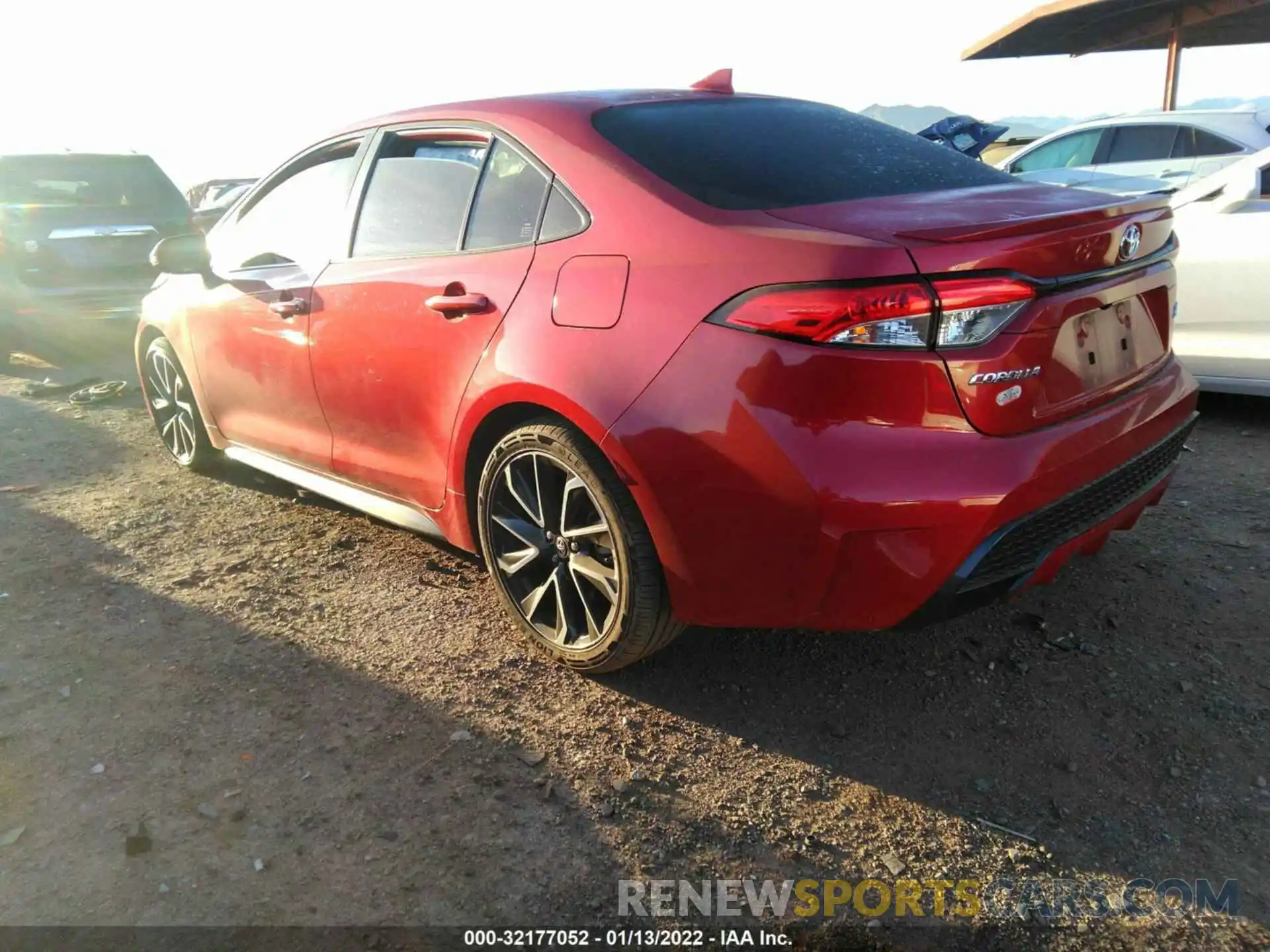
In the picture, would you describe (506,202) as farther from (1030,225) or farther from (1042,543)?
(1042,543)

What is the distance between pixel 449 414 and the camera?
2908mm

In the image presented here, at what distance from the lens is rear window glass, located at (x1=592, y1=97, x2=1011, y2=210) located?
247 cm

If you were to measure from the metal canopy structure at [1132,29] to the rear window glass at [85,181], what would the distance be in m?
13.4

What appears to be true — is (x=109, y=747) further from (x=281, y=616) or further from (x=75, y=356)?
(x=75, y=356)

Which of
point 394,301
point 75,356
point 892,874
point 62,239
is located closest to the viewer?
point 892,874

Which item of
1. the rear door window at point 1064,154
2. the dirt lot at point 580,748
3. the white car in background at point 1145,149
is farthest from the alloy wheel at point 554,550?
the rear door window at point 1064,154

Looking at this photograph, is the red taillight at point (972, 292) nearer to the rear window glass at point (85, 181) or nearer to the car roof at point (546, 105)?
the car roof at point (546, 105)

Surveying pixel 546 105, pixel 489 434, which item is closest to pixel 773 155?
pixel 546 105

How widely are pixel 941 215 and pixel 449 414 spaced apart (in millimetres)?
1521

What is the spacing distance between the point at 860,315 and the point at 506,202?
50.2 inches

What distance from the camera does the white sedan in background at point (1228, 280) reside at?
180 inches

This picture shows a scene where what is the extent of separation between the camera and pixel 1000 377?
2.08m

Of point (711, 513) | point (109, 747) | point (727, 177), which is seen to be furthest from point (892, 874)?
point (109, 747)

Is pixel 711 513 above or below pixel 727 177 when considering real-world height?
below
